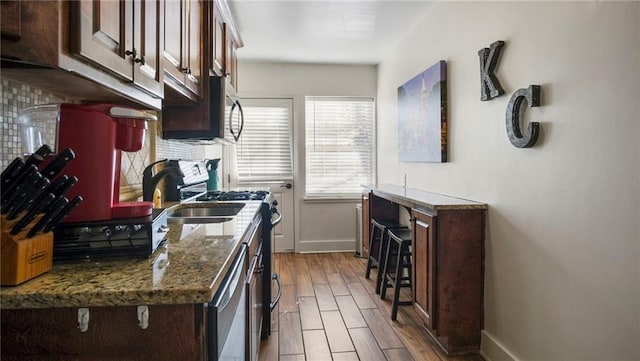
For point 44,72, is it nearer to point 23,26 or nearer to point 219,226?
point 23,26

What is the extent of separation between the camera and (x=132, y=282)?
838 millimetres

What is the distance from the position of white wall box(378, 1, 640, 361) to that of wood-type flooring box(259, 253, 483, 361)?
514 mm

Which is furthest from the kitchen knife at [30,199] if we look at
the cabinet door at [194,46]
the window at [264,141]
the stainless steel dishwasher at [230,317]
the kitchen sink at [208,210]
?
the window at [264,141]

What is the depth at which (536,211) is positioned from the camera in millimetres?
1751

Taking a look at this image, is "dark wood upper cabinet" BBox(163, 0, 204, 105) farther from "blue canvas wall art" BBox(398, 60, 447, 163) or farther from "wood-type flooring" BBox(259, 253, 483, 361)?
"blue canvas wall art" BBox(398, 60, 447, 163)

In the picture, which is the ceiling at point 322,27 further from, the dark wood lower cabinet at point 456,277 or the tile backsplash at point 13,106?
the tile backsplash at point 13,106

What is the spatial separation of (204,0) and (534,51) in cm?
186

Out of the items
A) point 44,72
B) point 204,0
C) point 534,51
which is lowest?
point 44,72

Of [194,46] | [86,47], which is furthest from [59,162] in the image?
[194,46]

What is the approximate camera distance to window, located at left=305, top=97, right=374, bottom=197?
4633mm

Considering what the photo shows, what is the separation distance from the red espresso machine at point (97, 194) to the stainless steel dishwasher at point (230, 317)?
0.88ft

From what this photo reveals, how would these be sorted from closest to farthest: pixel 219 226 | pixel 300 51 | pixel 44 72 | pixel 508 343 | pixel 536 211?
pixel 44 72
pixel 219 226
pixel 536 211
pixel 508 343
pixel 300 51

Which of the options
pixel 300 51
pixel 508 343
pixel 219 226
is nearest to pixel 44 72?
pixel 219 226

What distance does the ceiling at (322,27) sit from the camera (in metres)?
2.89
